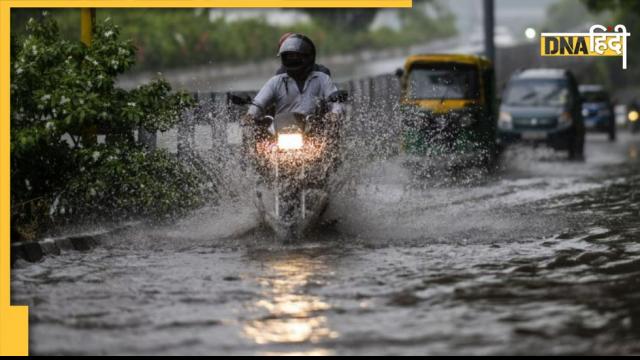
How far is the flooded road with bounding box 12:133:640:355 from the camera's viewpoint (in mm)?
8406

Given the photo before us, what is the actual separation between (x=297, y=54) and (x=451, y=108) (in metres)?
12.9

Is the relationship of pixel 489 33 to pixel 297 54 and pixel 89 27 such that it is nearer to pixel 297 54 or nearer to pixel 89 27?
pixel 89 27

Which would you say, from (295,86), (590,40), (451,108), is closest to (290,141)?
(295,86)

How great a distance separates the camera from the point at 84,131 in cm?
1505

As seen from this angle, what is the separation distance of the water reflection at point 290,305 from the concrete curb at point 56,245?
79.4 inches

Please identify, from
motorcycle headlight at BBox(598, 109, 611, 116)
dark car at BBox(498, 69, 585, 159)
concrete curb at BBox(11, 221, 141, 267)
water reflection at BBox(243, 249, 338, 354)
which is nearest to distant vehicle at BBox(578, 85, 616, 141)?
motorcycle headlight at BBox(598, 109, 611, 116)

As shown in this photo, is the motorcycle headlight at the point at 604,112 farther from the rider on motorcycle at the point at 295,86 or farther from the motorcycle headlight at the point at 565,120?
the rider on motorcycle at the point at 295,86

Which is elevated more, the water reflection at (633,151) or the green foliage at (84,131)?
the green foliage at (84,131)

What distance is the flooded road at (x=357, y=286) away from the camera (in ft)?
27.6

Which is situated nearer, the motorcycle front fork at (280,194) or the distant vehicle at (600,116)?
the motorcycle front fork at (280,194)

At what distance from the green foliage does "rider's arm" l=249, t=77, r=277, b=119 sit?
1.31m

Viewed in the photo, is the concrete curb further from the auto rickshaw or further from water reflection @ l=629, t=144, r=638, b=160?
water reflection @ l=629, t=144, r=638, b=160

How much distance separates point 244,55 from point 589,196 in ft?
180

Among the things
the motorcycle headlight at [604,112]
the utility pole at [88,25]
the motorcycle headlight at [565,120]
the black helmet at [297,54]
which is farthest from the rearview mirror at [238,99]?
the motorcycle headlight at [604,112]
